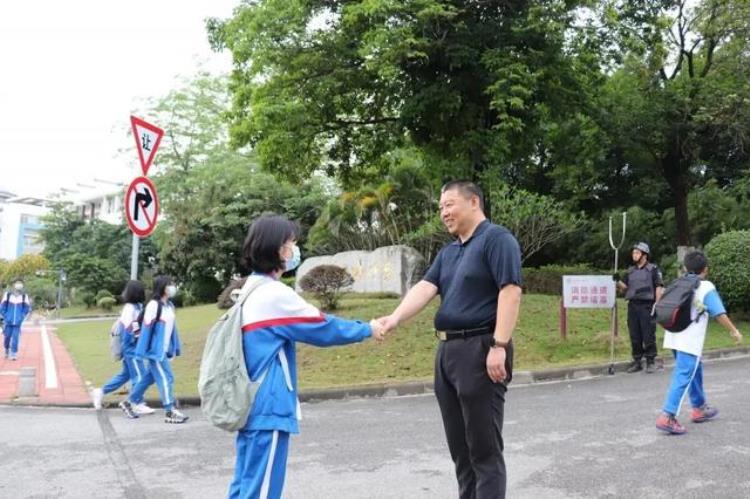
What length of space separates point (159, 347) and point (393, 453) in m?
3.24

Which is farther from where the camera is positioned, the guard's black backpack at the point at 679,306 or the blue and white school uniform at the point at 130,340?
the blue and white school uniform at the point at 130,340

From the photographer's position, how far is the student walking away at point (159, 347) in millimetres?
7492

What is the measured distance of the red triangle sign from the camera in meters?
7.96

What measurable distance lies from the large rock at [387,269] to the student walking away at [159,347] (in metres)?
11.6

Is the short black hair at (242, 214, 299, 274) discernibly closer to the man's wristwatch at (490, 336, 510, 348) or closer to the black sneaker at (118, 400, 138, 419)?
the man's wristwatch at (490, 336, 510, 348)

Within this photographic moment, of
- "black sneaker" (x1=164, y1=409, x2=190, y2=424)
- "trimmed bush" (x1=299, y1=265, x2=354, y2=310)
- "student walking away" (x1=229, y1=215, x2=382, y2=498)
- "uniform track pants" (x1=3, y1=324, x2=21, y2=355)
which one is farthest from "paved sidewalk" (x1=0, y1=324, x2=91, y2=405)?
"student walking away" (x1=229, y1=215, x2=382, y2=498)

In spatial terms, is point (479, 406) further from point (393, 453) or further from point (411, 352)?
point (411, 352)

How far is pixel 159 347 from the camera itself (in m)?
7.55

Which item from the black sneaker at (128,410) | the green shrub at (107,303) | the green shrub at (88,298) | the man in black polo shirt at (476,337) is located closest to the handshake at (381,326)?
the man in black polo shirt at (476,337)

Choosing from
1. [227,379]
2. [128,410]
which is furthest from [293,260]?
[128,410]

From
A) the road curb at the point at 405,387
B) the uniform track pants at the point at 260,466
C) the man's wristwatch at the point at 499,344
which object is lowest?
the road curb at the point at 405,387

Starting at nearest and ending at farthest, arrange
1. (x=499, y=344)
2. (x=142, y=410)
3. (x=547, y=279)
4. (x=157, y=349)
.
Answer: (x=499, y=344)
(x=157, y=349)
(x=142, y=410)
(x=547, y=279)

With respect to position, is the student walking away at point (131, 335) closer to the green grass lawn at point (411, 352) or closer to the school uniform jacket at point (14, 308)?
the green grass lawn at point (411, 352)

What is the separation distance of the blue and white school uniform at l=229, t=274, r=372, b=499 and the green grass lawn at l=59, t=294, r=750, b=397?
6134 mm
